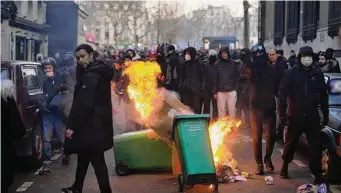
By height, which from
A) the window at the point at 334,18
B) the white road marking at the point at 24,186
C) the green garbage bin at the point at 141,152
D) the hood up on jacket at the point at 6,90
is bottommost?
the white road marking at the point at 24,186

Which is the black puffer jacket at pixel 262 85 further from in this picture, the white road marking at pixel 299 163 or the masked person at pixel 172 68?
the masked person at pixel 172 68

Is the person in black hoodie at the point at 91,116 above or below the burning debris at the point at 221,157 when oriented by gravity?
above

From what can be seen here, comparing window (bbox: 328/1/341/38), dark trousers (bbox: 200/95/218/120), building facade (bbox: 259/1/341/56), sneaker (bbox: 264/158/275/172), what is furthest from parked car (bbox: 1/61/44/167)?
building facade (bbox: 259/1/341/56)

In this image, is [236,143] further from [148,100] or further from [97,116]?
[97,116]

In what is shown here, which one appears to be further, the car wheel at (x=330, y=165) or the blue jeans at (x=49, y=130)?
the blue jeans at (x=49, y=130)

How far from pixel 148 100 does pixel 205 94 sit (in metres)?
3.12

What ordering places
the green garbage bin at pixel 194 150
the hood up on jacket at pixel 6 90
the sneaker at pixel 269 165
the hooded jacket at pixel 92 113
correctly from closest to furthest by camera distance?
the hood up on jacket at pixel 6 90
the hooded jacket at pixel 92 113
the green garbage bin at pixel 194 150
the sneaker at pixel 269 165

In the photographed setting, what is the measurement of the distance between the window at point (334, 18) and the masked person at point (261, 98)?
41.9 ft

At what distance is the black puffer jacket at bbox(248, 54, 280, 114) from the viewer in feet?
26.5

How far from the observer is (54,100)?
347 inches

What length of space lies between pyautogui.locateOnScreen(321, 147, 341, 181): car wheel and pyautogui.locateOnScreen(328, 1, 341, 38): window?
44.0 feet

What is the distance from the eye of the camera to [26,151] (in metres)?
8.27

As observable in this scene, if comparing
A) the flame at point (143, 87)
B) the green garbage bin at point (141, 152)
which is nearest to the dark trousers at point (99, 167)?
the green garbage bin at point (141, 152)

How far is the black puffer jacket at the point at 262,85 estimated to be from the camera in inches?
317
